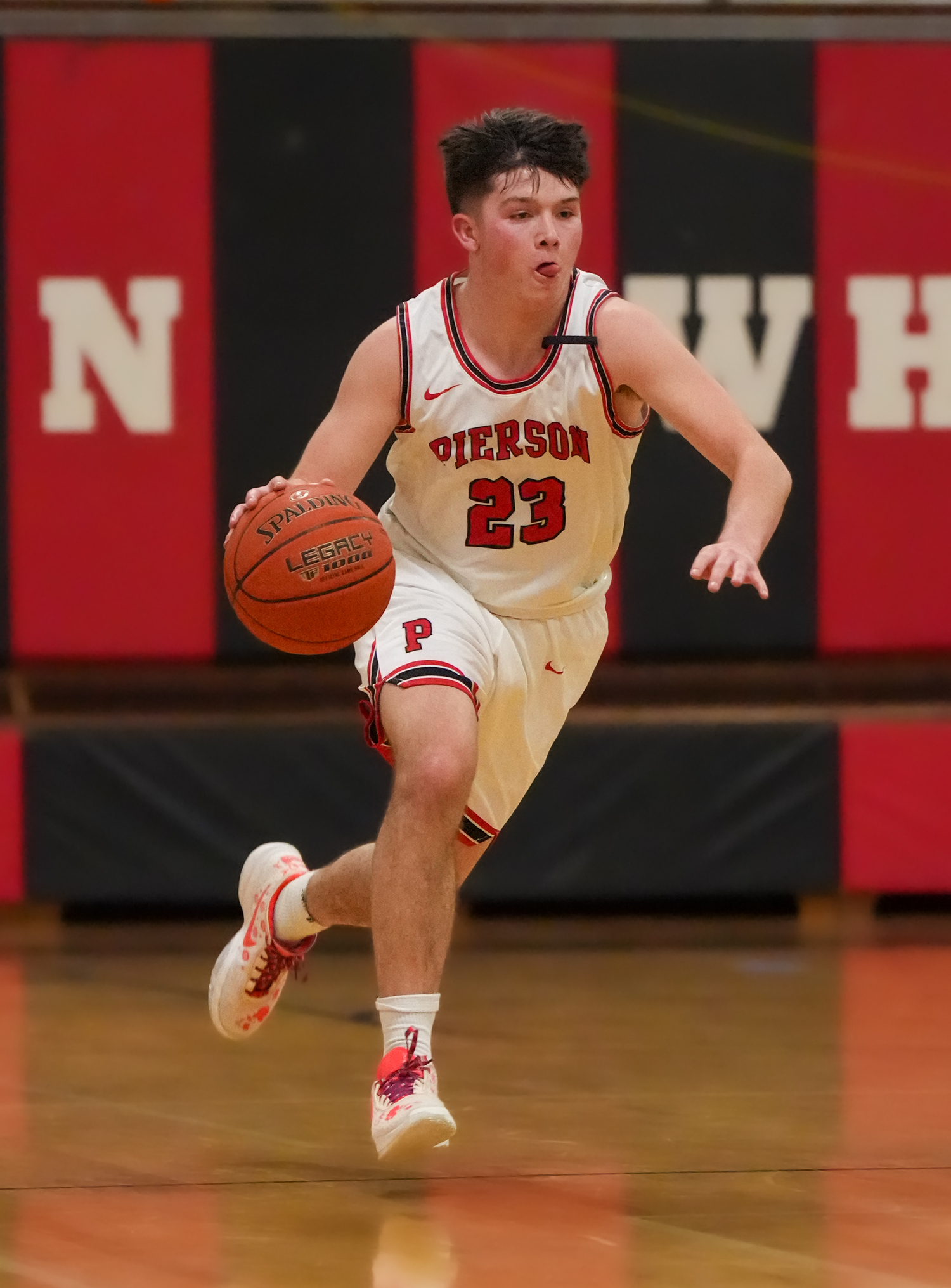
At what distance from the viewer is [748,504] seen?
322 centimetres

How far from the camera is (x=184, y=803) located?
6.45 metres

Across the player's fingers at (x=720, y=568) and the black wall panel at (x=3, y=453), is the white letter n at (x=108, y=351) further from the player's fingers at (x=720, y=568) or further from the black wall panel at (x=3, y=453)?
the player's fingers at (x=720, y=568)

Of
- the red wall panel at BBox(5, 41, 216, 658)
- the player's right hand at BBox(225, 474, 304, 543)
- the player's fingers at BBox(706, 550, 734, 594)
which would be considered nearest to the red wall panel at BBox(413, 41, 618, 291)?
the red wall panel at BBox(5, 41, 216, 658)

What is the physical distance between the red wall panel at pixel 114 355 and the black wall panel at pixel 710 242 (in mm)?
1410

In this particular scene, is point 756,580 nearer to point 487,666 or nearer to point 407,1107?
point 487,666

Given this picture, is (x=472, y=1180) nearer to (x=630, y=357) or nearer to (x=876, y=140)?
(x=630, y=357)

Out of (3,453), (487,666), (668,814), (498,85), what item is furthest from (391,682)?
(498,85)

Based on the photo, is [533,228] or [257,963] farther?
[257,963]

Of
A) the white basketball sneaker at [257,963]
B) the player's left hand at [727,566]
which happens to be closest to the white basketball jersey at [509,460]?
the player's left hand at [727,566]

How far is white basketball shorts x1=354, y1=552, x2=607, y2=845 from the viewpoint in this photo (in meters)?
3.40

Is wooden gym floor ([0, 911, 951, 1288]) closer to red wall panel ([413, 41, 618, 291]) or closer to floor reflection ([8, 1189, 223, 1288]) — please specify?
floor reflection ([8, 1189, 223, 1288])

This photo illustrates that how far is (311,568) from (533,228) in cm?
72

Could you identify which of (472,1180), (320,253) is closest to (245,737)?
(320,253)

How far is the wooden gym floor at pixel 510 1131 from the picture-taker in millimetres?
2738
